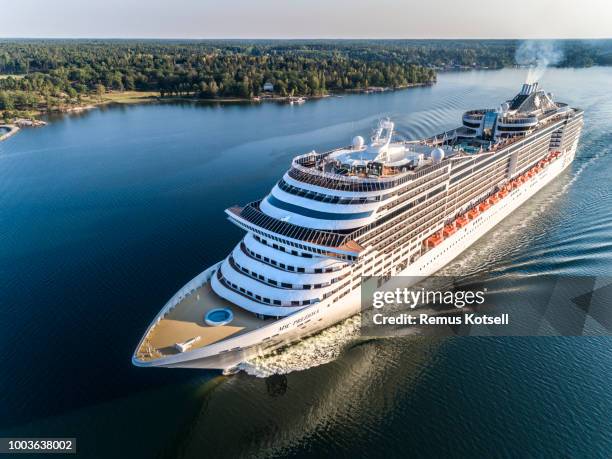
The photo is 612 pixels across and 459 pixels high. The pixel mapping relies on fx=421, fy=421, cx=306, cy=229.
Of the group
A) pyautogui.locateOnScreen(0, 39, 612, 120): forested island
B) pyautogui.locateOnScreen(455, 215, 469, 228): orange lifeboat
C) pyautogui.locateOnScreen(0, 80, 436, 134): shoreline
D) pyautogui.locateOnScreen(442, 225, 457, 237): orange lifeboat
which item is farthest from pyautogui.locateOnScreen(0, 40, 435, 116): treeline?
pyautogui.locateOnScreen(442, 225, 457, 237): orange lifeboat

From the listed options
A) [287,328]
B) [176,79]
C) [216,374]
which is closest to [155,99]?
[176,79]

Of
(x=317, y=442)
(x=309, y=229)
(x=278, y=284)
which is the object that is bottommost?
(x=317, y=442)

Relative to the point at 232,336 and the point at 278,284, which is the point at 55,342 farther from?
the point at 278,284

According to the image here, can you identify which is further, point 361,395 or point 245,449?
point 361,395

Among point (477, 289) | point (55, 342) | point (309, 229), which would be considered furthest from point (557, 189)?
point (55, 342)

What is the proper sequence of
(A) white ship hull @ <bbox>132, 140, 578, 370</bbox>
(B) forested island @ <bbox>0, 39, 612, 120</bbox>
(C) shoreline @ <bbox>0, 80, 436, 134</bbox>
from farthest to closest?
1. (B) forested island @ <bbox>0, 39, 612, 120</bbox>
2. (C) shoreline @ <bbox>0, 80, 436, 134</bbox>
3. (A) white ship hull @ <bbox>132, 140, 578, 370</bbox>

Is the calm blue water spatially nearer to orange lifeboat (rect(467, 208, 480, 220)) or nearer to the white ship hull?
the white ship hull

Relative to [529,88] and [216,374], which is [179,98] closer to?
[529,88]
